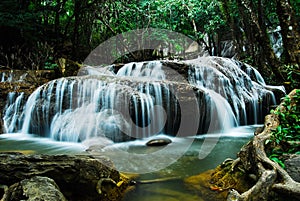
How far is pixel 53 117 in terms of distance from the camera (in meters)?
7.42

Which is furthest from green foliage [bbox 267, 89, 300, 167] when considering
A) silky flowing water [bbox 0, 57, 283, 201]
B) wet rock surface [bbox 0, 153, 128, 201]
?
wet rock surface [bbox 0, 153, 128, 201]

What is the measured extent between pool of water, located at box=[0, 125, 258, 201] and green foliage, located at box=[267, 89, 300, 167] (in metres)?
1.06

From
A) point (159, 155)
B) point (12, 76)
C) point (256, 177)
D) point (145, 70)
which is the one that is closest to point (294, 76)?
point (256, 177)

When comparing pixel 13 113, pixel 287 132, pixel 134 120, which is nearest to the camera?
pixel 287 132

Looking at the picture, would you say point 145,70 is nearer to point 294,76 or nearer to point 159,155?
point 159,155

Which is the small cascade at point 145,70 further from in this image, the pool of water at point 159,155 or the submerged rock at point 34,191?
the submerged rock at point 34,191

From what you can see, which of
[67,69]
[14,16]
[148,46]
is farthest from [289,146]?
[148,46]

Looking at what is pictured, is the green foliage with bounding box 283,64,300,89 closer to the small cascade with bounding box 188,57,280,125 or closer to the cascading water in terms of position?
the cascading water

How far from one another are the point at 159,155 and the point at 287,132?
2.35 meters

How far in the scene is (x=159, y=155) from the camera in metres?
4.93

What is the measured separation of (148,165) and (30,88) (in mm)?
6522

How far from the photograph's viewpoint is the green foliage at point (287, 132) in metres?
3.07

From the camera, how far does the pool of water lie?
3118mm

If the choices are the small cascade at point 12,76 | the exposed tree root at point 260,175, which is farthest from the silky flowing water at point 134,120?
the small cascade at point 12,76
